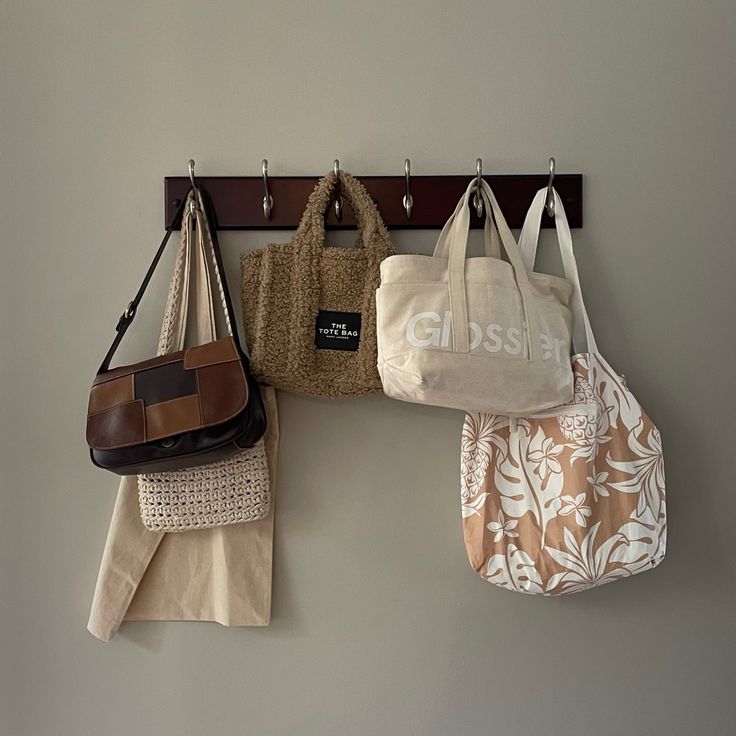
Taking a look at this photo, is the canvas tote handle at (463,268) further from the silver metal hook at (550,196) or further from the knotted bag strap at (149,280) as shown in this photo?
the knotted bag strap at (149,280)

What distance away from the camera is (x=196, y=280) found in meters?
1.23

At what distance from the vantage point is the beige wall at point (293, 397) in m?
1.24

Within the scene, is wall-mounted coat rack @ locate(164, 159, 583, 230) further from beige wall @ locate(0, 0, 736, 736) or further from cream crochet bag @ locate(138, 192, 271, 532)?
cream crochet bag @ locate(138, 192, 271, 532)

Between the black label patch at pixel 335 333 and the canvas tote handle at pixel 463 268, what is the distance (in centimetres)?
17

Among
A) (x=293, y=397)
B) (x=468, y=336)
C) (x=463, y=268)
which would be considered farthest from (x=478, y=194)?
(x=293, y=397)

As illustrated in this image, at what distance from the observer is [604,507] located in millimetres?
1157

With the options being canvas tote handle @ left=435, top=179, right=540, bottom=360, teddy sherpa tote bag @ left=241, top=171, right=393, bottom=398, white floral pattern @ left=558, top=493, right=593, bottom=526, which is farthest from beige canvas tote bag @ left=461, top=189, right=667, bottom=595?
teddy sherpa tote bag @ left=241, top=171, right=393, bottom=398

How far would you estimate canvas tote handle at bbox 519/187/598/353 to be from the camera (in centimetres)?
122

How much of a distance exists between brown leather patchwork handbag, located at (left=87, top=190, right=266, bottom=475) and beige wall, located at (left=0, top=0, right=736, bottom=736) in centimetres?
16

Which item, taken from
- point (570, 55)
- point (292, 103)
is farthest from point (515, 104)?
point (292, 103)

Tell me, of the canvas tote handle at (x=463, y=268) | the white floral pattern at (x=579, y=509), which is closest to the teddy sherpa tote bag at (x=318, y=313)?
the canvas tote handle at (x=463, y=268)

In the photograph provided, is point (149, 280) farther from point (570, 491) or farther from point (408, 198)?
point (570, 491)

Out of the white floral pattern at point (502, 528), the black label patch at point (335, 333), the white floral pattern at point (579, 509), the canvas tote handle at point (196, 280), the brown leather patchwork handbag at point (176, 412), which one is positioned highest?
the canvas tote handle at point (196, 280)
